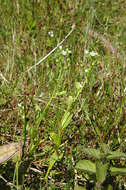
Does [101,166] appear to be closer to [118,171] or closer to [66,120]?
[118,171]

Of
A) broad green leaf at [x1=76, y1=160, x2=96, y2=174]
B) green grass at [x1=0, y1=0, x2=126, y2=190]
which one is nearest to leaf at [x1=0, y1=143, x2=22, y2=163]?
green grass at [x1=0, y1=0, x2=126, y2=190]

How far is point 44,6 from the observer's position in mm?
2791

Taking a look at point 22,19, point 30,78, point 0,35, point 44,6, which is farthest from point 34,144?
point 44,6

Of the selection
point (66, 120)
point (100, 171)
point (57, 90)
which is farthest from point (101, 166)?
point (57, 90)

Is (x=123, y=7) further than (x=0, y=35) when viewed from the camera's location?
Yes

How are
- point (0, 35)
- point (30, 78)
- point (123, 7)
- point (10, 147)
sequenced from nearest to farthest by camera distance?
point (10, 147), point (30, 78), point (0, 35), point (123, 7)

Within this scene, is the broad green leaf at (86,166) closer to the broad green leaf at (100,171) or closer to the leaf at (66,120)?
the broad green leaf at (100,171)

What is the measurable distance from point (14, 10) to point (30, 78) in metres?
0.99

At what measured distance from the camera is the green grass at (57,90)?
156 centimetres

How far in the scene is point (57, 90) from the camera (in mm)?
1991

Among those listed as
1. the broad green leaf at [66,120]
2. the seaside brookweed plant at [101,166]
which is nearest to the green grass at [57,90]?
the broad green leaf at [66,120]

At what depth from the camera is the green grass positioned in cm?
156

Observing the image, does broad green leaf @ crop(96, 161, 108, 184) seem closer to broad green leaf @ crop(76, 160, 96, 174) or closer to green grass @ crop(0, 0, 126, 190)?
broad green leaf @ crop(76, 160, 96, 174)

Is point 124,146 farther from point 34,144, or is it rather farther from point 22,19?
point 22,19
